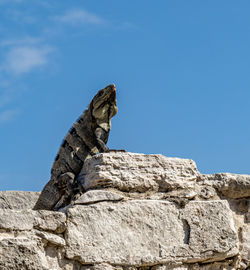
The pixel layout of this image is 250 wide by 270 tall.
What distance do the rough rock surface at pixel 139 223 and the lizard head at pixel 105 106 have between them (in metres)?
2.22

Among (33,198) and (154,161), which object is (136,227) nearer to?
(154,161)

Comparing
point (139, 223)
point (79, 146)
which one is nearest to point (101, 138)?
point (79, 146)

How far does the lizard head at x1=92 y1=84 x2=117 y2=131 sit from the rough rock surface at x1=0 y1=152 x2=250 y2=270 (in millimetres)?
2225

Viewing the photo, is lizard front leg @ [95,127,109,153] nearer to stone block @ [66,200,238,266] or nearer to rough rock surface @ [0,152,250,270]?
rough rock surface @ [0,152,250,270]

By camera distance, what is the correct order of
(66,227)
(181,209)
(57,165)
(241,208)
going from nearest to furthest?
(66,227)
(181,209)
(241,208)
(57,165)

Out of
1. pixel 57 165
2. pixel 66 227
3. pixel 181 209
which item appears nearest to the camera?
pixel 66 227

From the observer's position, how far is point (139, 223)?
6176 mm

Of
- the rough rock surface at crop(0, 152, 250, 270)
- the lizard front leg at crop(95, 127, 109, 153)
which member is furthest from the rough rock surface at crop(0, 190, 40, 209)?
the rough rock surface at crop(0, 152, 250, 270)

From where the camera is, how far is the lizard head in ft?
29.2

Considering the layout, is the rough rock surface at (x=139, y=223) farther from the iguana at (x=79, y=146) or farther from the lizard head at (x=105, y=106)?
the lizard head at (x=105, y=106)

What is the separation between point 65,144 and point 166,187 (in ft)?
8.17

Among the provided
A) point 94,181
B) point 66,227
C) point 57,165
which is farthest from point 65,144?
point 66,227

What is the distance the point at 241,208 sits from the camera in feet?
22.8

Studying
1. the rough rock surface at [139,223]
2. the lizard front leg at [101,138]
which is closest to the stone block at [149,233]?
the rough rock surface at [139,223]
